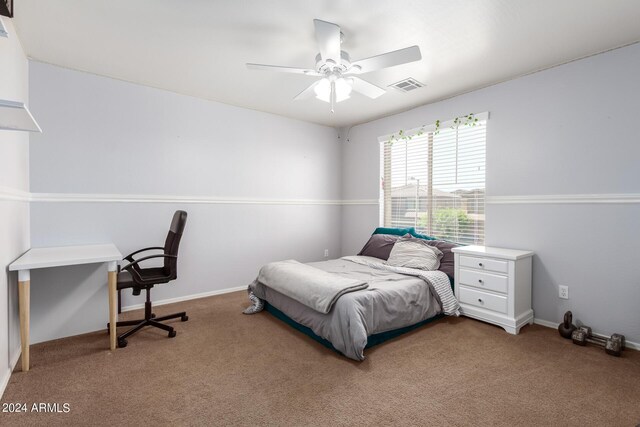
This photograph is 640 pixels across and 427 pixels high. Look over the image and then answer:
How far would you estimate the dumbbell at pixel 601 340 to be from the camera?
236 cm

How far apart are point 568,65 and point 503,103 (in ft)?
1.94

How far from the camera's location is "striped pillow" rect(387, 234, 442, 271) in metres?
3.35

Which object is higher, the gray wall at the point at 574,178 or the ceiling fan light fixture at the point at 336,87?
the ceiling fan light fixture at the point at 336,87

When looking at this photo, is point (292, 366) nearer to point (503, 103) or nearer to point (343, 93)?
point (343, 93)

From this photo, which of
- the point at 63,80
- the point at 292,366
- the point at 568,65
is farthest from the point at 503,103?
the point at 63,80

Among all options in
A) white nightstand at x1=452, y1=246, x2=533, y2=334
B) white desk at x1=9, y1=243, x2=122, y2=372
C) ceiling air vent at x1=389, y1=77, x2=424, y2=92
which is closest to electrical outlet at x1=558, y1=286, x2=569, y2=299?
white nightstand at x1=452, y1=246, x2=533, y2=334

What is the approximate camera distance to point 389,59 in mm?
2180

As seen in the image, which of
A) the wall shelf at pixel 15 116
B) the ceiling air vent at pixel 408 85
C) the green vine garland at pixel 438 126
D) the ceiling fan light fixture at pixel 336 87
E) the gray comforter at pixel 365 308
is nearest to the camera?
the wall shelf at pixel 15 116

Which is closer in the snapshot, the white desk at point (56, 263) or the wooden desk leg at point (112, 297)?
the white desk at point (56, 263)

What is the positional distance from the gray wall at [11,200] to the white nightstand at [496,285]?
3689 mm

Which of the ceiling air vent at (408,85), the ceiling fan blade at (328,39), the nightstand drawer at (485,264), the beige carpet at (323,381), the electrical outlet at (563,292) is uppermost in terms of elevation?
the ceiling air vent at (408,85)

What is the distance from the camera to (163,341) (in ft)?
8.58

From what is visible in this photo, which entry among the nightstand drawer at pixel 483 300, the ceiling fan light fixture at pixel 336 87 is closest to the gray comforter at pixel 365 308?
the nightstand drawer at pixel 483 300

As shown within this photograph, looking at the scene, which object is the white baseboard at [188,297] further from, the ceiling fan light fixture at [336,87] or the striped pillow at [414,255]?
the ceiling fan light fixture at [336,87]
